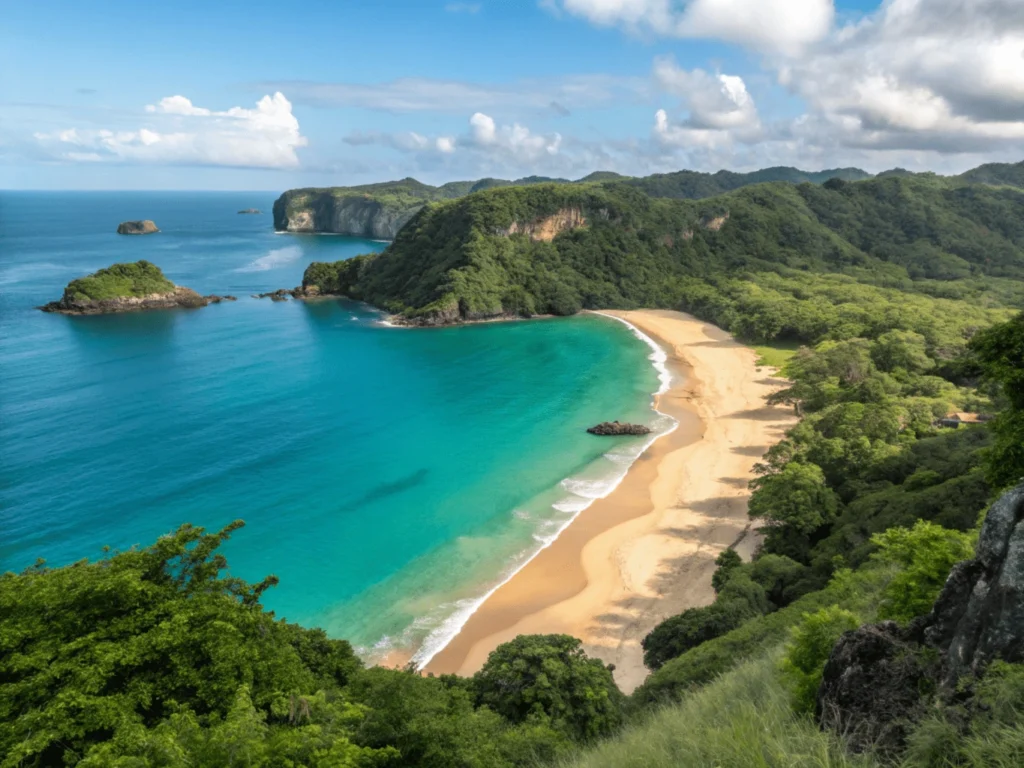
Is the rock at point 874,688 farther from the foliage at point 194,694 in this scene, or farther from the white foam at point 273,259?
the white foam at point 273,259

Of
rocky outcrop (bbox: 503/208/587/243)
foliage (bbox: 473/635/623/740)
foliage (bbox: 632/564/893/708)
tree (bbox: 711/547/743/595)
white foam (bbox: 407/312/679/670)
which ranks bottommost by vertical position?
white foam (bbox: 407/312/679/670)

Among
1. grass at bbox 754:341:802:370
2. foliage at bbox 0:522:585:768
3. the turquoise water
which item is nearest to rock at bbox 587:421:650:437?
the turquoise water

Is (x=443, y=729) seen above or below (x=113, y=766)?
below

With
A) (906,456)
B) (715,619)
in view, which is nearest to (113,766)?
(715,619)

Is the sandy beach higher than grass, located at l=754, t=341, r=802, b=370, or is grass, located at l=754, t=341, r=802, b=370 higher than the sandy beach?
grass, located at l=754, t=341, r=802, b=370

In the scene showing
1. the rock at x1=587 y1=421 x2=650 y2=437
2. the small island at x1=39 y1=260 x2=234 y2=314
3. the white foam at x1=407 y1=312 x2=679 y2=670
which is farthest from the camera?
the small island at x1=39 y1=260 x2=234 y2=314

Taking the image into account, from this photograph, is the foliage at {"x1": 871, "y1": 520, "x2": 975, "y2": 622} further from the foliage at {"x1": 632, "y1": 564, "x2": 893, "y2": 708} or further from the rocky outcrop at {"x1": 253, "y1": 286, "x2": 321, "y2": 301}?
the rocky outcrop at {"x1": 253, "y1": 286, "x2": 321, "y2": 301}

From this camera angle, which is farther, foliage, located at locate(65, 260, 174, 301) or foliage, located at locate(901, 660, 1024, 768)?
foliage, located at locate(65, 260, 174, 301)

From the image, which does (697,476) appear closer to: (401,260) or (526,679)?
(526,679)
